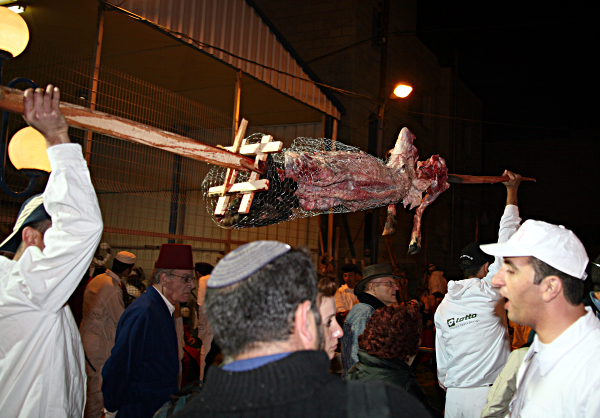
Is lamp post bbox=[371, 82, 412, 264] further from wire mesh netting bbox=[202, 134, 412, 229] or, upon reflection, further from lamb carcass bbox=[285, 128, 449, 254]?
wire mesh netting bbox=[202, 134, 412, 229]

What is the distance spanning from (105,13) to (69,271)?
5.92 meters

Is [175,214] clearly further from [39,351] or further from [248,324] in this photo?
[248,324]

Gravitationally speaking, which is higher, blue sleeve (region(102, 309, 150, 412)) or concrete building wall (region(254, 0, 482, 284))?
concrete building wall (region(254, 0, 482, 284))

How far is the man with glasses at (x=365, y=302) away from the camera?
12.6 feet

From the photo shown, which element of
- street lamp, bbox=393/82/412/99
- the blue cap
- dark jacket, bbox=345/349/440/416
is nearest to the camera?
the blue cap

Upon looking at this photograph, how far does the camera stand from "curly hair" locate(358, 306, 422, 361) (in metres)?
2.71

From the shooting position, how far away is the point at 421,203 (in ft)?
14.2

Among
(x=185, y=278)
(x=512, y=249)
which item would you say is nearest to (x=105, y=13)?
(x=185, y=278)

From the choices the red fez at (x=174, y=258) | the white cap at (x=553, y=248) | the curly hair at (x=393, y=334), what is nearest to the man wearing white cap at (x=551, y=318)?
the white cap at (x=553, y=248)

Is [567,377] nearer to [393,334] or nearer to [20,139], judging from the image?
[393,334]

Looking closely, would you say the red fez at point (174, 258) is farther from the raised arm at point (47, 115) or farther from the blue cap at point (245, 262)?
the blue cap at point (245, 262)

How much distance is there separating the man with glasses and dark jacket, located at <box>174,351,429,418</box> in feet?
8.88

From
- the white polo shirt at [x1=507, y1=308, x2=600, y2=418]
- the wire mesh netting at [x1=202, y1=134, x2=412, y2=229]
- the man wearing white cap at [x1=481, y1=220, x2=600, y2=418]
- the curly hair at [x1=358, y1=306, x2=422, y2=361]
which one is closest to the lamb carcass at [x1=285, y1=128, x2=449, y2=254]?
the wire mesh netting at [x1=202, y1=134, x2=412, y2=229]

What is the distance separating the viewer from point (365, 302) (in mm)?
4172
